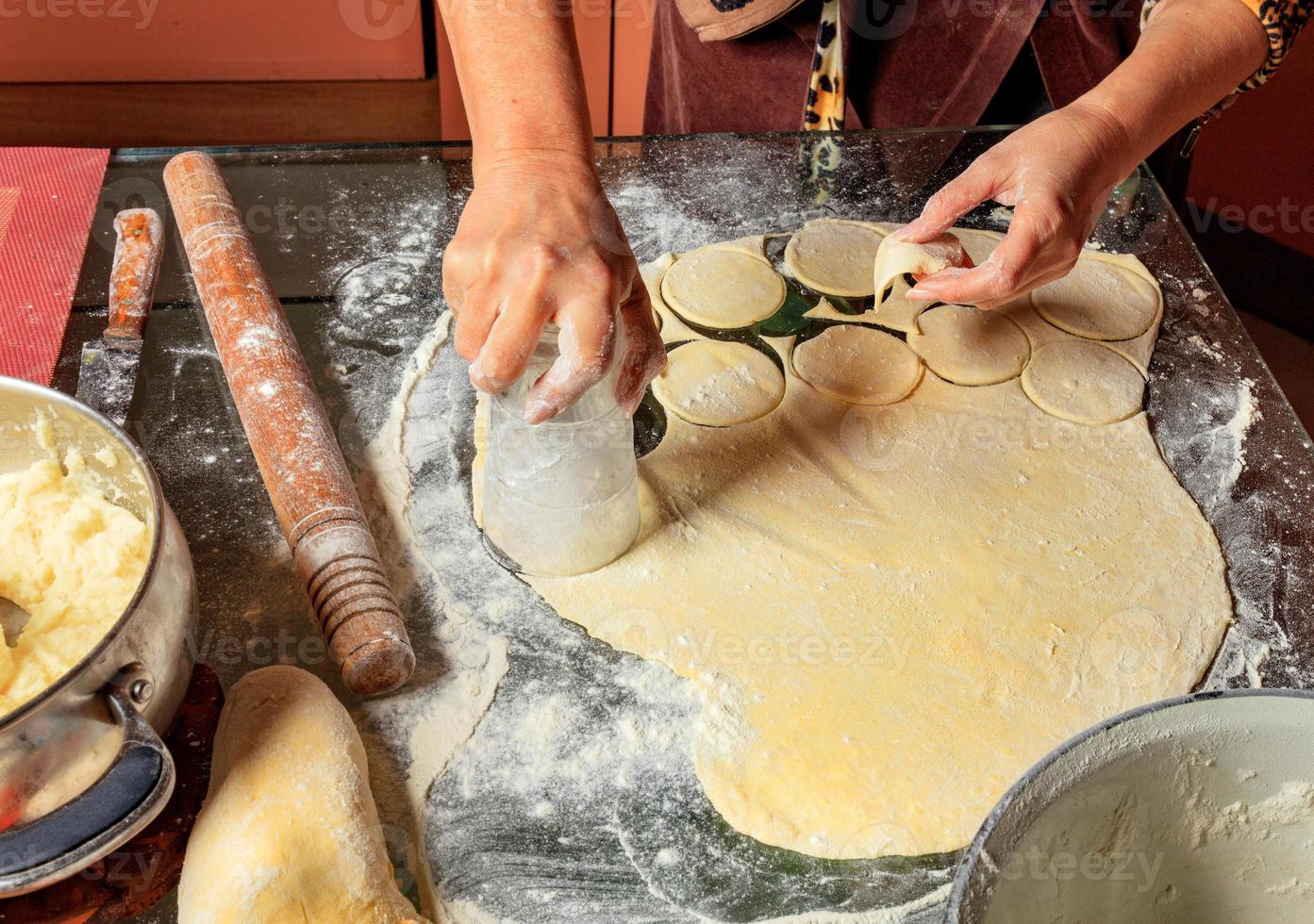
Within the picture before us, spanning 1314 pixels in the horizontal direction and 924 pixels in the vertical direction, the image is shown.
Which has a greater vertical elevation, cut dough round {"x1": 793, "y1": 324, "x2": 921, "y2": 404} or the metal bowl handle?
the metal bowl handle

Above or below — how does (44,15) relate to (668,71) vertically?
below

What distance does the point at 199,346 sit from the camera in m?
1.33

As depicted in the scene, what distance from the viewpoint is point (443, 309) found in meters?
1.42

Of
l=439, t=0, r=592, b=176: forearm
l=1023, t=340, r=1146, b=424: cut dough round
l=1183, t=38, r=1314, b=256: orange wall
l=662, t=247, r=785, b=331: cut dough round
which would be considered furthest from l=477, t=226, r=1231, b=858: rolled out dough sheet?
l=1183, t=38, r=1314, b=256: orange wall

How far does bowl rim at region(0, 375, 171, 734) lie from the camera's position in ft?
2.26

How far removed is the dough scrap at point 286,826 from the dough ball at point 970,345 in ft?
2.86

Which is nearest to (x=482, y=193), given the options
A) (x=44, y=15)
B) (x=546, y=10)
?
(x=546, y=10)

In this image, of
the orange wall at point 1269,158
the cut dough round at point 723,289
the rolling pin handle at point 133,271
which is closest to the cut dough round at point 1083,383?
the cut dough round at point 723,289

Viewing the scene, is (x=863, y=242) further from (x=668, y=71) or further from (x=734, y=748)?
(x=734, y=748)

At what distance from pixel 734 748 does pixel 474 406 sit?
0.55 meters

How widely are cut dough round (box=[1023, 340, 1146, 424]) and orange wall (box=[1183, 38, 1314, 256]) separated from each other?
5.31 ft

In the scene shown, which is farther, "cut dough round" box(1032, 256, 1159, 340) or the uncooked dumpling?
"cut dough round" box(1032, 256, 1159, 340)

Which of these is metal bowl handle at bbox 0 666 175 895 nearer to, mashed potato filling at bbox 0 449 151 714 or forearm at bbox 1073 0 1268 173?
mashed potato filling at bbox 0 449 151 714

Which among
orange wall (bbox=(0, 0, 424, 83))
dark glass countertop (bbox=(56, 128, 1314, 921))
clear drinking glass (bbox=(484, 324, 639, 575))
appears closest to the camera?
dark glass countertop (bbox=(56, 128, 1314, 921))
